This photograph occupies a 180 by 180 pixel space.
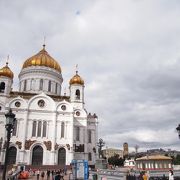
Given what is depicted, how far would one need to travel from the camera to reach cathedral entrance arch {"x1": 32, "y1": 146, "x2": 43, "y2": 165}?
4067 cm

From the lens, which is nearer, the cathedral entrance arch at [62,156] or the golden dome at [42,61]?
the cathedral entrance arch at [62,156]

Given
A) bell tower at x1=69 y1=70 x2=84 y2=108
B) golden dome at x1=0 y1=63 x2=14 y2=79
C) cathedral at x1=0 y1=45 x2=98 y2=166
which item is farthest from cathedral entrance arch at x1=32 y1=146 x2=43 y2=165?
golden dome at x1=0 y1=63 x2=14 y2=79

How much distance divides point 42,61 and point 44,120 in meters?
13.9

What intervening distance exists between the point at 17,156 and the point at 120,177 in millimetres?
26076

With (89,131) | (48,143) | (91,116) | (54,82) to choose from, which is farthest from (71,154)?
(54,82)

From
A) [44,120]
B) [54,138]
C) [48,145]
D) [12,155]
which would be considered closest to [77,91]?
[44,120]

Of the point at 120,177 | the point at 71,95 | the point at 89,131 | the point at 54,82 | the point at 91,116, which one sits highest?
the point at 54,82

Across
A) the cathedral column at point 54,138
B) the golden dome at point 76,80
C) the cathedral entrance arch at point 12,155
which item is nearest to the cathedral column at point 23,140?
the cathedral entrance arch at point 12,155

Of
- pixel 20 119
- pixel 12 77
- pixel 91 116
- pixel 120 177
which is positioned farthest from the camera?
pixel 91 116

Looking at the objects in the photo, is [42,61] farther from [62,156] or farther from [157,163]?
[157,163]

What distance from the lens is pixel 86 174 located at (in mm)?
18594

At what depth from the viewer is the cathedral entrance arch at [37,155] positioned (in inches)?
1601

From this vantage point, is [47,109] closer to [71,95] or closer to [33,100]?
[33,100]

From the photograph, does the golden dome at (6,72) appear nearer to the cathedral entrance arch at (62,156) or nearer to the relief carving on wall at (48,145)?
the relief carving on wall at (48,145)
